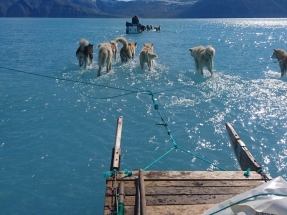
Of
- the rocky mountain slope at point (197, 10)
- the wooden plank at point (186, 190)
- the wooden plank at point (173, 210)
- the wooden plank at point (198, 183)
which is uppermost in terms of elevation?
the rocky mountain slope at point (197, 10)

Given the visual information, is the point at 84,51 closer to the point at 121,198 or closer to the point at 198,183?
the point at 198,183

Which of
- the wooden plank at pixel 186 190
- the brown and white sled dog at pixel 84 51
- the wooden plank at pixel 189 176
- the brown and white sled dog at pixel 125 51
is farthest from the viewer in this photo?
the brown and white sled dog at pixel 125 51

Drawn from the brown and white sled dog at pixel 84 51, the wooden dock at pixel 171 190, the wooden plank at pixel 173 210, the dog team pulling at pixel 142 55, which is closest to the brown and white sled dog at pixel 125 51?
the dog team pulling at pixel 142 55

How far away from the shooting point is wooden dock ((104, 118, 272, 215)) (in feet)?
12.6

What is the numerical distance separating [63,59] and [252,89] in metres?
11.4

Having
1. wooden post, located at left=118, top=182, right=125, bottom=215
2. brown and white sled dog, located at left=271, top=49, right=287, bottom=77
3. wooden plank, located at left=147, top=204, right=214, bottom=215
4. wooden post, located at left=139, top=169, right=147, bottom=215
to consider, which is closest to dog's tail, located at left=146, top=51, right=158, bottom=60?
brown and white sled dog, located at left=271, top=49, right=287, bottom=77

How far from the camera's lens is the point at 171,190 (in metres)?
4.26

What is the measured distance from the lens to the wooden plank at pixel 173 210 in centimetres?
378

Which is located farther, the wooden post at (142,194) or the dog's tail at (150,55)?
the dog's tail at (150,55)

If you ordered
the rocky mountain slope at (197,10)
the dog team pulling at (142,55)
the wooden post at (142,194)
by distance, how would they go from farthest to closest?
the rocky mountain slope at (197,10) < the dog team pulling at (142,55) < the wooden post at (142,194)

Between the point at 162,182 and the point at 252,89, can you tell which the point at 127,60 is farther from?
the point at 162,182

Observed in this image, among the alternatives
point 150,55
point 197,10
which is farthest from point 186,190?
point 197,10

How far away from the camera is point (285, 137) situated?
7.55 m

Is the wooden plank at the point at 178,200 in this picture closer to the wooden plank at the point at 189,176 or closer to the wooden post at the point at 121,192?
the wooden post at the point at 121,192
